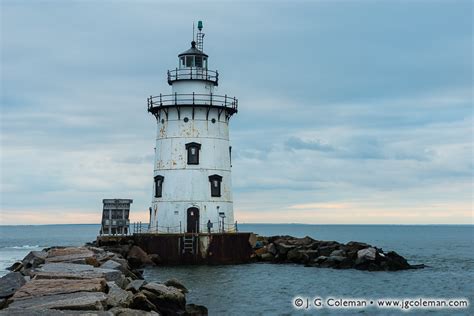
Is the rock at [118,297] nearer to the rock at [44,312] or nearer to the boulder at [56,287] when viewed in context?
the boulder at [56,287]

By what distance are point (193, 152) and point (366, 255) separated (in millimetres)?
10249

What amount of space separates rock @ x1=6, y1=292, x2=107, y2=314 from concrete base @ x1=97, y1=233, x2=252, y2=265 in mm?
16970

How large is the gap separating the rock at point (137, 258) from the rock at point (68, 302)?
15869 mm

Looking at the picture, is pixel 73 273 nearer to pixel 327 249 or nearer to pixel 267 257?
pixel 267 257

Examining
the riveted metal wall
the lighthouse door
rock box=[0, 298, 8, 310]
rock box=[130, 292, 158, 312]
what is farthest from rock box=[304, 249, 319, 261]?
rock box=[0, 298, 8, 310]

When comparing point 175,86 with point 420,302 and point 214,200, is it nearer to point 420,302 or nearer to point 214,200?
point 214,200

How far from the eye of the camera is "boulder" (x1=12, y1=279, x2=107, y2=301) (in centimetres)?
1669

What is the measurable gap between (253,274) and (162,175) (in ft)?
24.1

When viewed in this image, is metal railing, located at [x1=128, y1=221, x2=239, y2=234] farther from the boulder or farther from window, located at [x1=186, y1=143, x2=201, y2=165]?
the boulder

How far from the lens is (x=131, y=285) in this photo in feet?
65.0

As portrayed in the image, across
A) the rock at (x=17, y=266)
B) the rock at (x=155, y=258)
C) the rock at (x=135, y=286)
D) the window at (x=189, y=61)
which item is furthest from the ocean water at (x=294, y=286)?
the window at (x=189, y=61)

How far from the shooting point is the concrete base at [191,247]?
33375 millimetres

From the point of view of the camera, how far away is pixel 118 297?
17047 mm

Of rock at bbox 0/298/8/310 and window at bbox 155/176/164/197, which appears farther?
window at bbox 155/176/164/197
